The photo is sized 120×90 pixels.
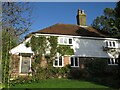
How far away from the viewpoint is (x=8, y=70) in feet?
49.7

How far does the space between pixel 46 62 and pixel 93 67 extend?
6880 mm

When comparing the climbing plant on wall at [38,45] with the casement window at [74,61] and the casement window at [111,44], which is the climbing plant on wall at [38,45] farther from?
the casement window at [111,44]

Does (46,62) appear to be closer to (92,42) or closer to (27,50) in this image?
(27,50)

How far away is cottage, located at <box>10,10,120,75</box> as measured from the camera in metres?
18.5

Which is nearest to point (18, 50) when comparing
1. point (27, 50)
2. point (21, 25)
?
point (27, 50)

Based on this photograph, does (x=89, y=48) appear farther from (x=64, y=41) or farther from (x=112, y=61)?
(x=112, y=61)

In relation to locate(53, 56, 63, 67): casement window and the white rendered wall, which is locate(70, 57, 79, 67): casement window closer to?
the white rendered wall

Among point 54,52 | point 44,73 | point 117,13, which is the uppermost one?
Answer: point 117,13

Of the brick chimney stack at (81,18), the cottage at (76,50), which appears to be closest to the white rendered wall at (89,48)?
the cottage at (76,50)

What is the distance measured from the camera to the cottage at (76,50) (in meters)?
18.5

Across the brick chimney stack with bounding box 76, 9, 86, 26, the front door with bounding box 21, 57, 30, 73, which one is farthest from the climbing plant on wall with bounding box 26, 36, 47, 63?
the brick chimney stack with bounding box 76, 9, 86, 26

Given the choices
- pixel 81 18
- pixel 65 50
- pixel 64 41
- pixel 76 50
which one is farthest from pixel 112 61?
pixel 81 18

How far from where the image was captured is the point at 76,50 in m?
20.5

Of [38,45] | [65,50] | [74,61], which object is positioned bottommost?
[74,61]
